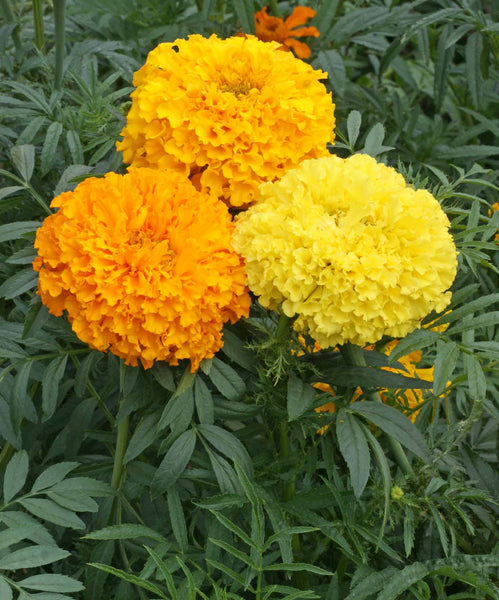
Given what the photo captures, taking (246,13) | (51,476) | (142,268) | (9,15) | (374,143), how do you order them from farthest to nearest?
1. (9,15)
2. (246,13)
3. (374,143)
4. (51,476)
5. (142,268)

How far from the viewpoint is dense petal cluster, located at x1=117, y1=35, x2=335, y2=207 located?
1.45 metres

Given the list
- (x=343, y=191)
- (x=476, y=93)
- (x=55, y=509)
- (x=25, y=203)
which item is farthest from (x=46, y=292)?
(x=476, y=93)

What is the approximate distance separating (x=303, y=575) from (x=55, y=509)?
1.79 ft

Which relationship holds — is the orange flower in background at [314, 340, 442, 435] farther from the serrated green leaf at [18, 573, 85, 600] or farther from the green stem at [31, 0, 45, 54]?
the green stem at [31, 0, 45, 54]

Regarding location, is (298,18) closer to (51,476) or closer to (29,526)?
(51,476)

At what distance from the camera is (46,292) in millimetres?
1356

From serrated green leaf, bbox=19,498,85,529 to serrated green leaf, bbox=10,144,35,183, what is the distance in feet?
2.13

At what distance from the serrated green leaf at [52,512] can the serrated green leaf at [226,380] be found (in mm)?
351

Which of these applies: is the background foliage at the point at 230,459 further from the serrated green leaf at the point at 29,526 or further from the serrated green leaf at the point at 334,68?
the serrated green leaf at the point at 334,68

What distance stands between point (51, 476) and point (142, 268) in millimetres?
482

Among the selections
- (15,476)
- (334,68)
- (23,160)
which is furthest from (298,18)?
(15,476)

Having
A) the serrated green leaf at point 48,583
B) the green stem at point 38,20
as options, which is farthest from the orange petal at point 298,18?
the serrated green leaf at point 48,583

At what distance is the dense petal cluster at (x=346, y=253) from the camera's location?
128 cm

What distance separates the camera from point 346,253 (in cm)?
131
